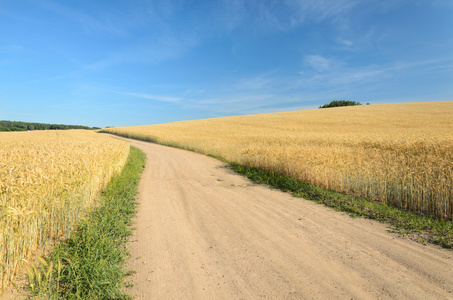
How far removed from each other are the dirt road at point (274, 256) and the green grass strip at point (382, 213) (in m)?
0.48

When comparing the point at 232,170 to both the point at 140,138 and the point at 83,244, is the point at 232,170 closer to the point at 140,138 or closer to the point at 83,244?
the point at 83,244

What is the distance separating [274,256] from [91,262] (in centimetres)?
312

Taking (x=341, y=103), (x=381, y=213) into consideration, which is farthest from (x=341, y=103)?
(x=381, y=213)

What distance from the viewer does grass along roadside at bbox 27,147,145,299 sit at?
317 centimetres

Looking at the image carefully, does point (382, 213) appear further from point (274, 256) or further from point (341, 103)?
point (341, 103)

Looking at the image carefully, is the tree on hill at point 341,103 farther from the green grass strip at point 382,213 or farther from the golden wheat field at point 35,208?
the golden wheat field at point 35,208

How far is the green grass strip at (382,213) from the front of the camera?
5125 mm

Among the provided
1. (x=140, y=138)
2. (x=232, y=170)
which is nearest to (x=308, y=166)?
(x=232, y=170)

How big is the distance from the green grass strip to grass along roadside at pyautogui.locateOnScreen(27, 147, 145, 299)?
592 centimetres

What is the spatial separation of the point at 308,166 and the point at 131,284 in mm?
8801

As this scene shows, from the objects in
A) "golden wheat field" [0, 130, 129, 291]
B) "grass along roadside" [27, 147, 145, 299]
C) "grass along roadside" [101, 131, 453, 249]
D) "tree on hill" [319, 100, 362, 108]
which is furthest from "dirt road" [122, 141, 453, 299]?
"tree on hill" [319, 100, 362, 108]

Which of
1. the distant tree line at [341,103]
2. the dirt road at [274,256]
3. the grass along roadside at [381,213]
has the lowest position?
the dirt road at [274,256]

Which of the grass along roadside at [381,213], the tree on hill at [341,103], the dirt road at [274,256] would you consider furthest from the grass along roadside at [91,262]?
the tree on hill at [341,103]

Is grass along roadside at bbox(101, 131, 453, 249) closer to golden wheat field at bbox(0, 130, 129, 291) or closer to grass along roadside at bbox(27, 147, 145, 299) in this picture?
grass along roadside at bbox(27, 147, 145, 299)
